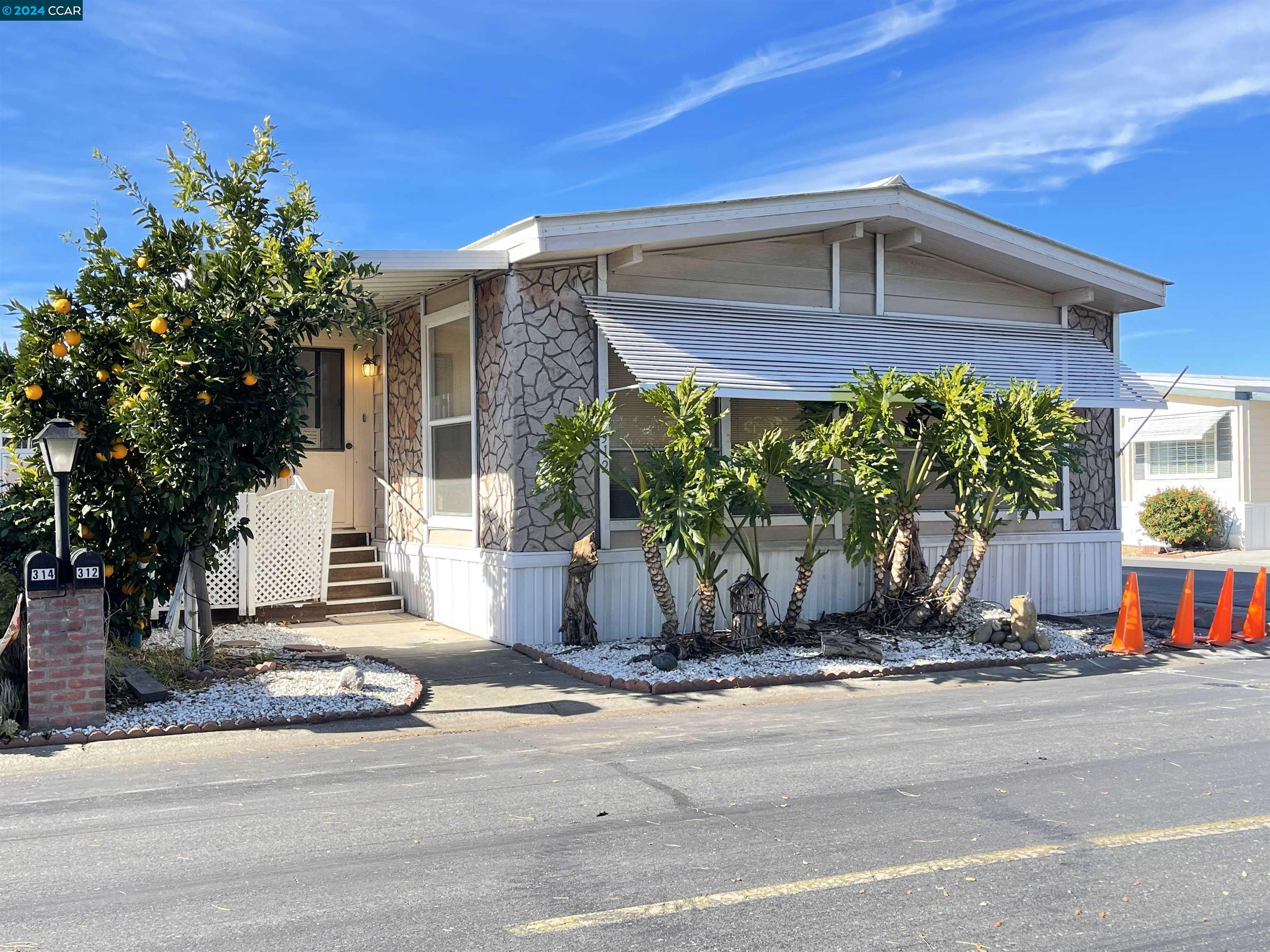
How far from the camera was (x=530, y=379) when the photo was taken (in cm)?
1049

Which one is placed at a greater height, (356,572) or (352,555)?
(352,555)

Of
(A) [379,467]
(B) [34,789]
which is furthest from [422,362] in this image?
(B) [34,789]

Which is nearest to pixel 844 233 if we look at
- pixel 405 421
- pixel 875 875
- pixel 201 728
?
pixel 405 421

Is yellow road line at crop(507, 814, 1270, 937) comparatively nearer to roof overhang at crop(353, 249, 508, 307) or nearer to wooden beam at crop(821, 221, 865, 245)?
roof overhang at crop(353, 249, 508, 307)

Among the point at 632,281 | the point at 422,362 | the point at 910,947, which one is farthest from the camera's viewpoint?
the point at 422,362

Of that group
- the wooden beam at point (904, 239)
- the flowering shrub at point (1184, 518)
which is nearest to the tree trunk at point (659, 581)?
the wooden beam at point (904, 239)

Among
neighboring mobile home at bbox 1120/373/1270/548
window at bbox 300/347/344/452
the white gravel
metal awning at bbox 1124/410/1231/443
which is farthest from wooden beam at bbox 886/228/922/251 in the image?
metal awning at bbox 1124/410/1231/443

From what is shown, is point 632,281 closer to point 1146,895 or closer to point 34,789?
point 34,789

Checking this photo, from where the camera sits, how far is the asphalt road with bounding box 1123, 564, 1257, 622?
14.3 metres

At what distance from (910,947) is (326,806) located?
315cm

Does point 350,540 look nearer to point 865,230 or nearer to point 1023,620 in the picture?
point 865,230

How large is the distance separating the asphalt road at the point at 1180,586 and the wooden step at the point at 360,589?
31.3 ft

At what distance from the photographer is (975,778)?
241 inches

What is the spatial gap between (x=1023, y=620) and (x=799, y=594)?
2279 mm
